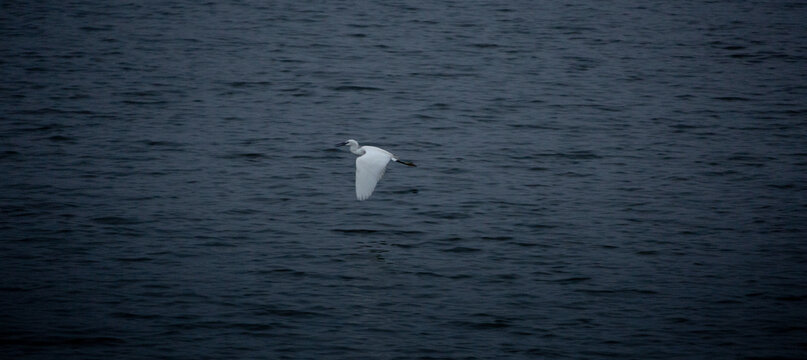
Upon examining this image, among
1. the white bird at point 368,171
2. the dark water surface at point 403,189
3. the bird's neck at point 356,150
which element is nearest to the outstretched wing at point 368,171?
the white bird at point 368,171

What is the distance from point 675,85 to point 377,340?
1352 cm

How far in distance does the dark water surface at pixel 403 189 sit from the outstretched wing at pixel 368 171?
611mm

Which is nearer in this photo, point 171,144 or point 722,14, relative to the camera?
point 171,144

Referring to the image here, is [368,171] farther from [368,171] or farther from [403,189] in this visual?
[403,189]

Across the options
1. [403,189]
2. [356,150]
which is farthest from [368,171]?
[403,189]

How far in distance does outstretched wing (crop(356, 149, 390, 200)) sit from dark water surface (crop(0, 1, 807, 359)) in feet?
2.01

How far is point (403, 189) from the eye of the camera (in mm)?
15680

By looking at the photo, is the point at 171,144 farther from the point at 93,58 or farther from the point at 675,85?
the point at 675,85

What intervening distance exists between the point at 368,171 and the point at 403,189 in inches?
81.0

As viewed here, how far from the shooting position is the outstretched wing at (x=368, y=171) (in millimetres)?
13430

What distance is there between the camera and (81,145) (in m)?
17.5

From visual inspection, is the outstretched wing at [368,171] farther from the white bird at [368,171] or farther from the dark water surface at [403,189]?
the dark water surface at [403,189]

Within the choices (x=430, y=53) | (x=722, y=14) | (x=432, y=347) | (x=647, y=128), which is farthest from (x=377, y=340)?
(x=722, y=14)

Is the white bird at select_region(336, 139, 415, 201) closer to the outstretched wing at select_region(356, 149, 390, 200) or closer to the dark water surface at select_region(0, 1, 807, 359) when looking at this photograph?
the outstretched wing at select_region(356, 149, 390, 200)
